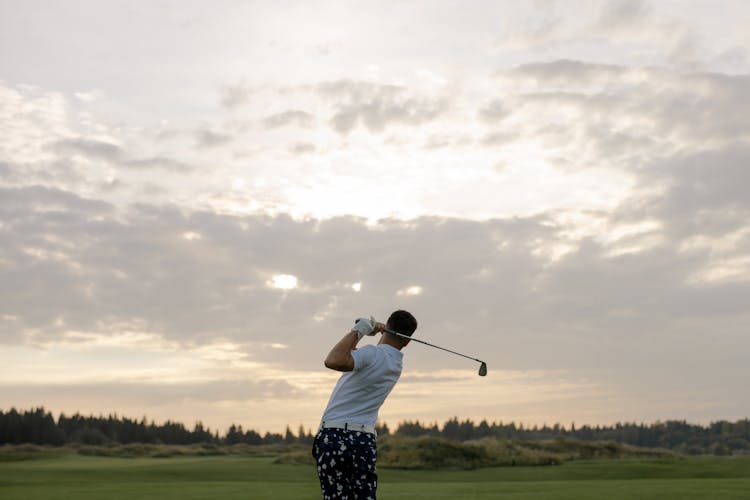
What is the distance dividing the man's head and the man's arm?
626 millimetres

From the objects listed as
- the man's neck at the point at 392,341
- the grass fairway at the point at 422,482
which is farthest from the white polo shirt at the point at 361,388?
the grass fairway at the point at 422,482

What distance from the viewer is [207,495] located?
74.4 ft

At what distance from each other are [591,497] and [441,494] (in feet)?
13.0

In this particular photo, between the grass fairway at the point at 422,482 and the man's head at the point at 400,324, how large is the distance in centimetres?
1405

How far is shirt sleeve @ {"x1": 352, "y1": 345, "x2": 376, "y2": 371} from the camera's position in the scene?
7797 millimetres

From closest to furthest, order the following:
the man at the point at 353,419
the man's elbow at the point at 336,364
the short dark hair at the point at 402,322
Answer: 1. the man's elbow at the point at 336,364
2. the man at the point at 353,419
3. the short dark hair at the point at 402,322

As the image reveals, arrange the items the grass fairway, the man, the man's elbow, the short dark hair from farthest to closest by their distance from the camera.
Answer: the grass fairway
the short dark hair
the man
the man's elbow

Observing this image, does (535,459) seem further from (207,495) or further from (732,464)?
(207,495)

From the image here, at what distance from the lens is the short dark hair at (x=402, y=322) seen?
827cm

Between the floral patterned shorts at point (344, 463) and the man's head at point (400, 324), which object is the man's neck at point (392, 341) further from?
the floral patterned shorts at point (344, 463)

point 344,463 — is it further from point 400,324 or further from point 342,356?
point 400,324

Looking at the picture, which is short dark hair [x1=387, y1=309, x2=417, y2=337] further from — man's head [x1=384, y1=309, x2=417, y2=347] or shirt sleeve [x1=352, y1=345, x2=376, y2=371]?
shirt sleeve [x1=352, y1=345, x2=376, y2=371]

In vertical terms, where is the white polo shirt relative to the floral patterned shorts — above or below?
above

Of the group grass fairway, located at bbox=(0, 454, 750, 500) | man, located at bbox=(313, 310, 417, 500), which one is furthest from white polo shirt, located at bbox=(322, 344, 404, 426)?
grass fairway, located at bbox=(0, 454, 750, 500)
